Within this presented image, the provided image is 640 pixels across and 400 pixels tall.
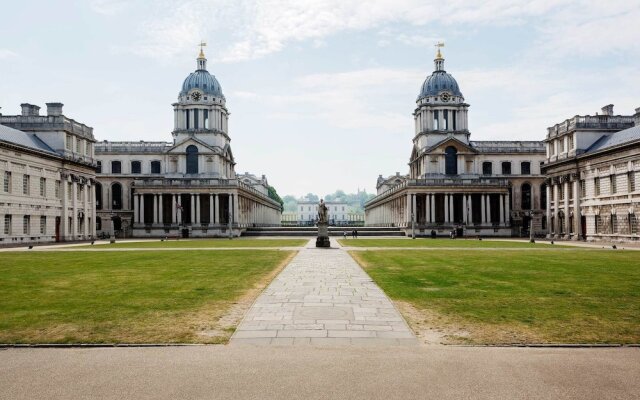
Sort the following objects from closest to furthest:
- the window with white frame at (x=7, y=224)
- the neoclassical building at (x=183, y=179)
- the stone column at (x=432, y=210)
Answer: the window with white frame at (x=7, y=224), the stone column at (x=432, y=210), the neoclassical building at (x=183, y=179)

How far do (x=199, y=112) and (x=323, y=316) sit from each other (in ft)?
262

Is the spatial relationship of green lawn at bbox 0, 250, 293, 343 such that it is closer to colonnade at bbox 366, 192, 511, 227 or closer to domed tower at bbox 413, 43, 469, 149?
colonnade at bbox 366, 192, 511, 227

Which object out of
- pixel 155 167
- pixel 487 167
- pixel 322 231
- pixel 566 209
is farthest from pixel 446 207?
pixel 155 167

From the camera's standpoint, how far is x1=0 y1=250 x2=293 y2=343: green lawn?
10156 mm

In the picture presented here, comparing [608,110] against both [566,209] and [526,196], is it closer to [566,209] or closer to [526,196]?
[566,209]

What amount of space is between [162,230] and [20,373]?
245ft

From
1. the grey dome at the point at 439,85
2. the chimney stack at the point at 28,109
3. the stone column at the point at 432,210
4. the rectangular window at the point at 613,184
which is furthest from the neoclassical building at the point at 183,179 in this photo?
the rectangular window at the point at 613,184

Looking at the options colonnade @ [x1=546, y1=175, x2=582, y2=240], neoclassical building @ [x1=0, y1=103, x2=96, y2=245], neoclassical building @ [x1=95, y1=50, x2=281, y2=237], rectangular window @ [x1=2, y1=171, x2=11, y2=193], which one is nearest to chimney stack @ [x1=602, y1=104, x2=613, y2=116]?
colonnade @ [x1=546, y1=175, x2=582, y2=240]

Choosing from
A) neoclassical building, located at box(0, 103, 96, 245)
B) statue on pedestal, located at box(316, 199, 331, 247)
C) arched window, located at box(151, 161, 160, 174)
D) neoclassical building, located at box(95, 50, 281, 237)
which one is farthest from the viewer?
arched window, located at box(151, 161, 160, 174)

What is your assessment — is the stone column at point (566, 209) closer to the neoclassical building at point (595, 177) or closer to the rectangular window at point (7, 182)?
the neoclassical building at point (595, 177)

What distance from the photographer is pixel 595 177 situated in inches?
2175

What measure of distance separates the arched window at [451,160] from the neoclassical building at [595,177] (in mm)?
19723

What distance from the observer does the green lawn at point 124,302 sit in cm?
1016

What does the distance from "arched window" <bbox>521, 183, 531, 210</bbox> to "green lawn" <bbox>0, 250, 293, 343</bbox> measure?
7686cm
